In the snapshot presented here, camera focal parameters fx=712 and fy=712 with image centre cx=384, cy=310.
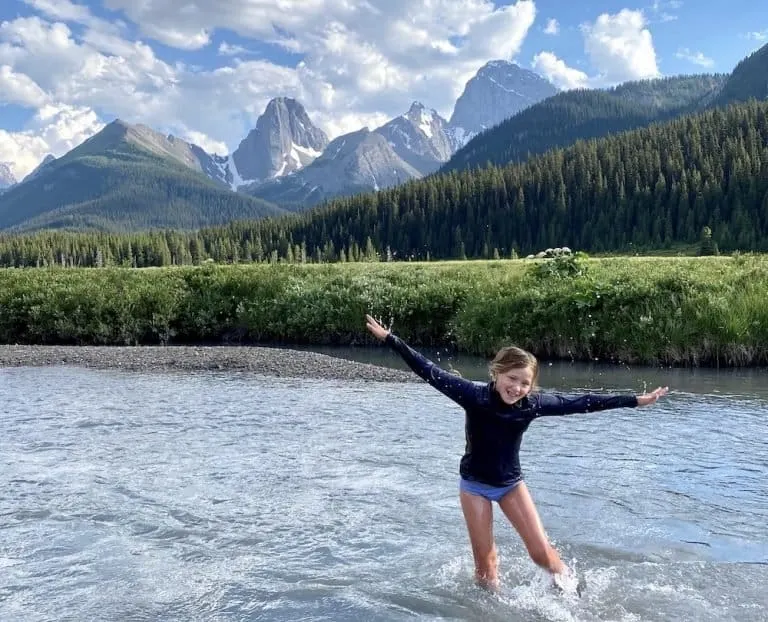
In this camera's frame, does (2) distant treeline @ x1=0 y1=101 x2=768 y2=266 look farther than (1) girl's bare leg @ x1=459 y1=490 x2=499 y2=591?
Yes

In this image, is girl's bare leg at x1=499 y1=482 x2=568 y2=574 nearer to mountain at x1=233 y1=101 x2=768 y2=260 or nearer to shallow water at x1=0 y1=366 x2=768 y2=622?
shallow water at x1=0 y1=366 x2=768 y2=622

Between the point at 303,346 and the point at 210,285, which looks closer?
the point at 303,346

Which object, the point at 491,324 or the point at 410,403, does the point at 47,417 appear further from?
the point at 491,324

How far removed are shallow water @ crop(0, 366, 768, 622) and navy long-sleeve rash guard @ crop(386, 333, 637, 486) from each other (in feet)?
6.64

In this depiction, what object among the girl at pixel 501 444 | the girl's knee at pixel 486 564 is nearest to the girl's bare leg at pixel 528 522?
the girl at pixel 501 444

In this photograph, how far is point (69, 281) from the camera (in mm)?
54688

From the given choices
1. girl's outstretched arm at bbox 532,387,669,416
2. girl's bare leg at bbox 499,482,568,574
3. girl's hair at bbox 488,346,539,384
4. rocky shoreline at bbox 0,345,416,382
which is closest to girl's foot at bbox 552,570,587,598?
girl's bare leg at bbox 499,482,568,574

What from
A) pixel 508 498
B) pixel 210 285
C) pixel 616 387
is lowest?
pixel 616 387

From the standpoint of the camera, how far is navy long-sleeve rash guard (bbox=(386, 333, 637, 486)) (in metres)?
9.39

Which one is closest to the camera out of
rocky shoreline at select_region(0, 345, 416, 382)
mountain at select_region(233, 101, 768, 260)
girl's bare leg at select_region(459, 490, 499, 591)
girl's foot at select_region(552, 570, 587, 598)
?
girl's bare leg at select_region(459, 490, 499, 591)

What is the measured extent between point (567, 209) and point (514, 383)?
158m

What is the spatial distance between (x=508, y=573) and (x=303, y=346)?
36.1 metres

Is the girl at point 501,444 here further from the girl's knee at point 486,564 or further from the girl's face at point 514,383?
the girl's knee at point 486,564

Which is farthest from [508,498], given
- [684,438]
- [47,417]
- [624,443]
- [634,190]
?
[634,190]
